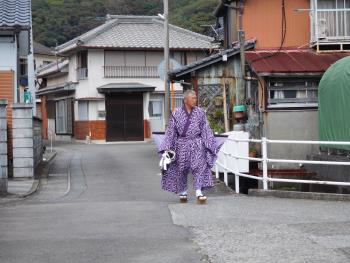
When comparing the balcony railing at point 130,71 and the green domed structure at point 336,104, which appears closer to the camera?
the green domed structure at point 336,104

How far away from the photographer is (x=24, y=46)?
71.9 ft

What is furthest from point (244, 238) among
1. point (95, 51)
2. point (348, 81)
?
point (95, 51)

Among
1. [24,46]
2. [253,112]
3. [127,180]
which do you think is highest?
[24,46]

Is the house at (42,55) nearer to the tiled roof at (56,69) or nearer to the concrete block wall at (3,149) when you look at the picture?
the tiled roof at (56,69)

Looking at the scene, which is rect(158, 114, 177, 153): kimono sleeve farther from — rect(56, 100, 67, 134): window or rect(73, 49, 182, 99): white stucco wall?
rect(56, 100, 67, 134): window

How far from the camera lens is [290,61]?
749 inches

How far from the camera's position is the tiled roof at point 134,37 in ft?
126

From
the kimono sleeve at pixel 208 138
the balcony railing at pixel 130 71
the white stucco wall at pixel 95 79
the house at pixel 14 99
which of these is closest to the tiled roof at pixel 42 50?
the white stucco wall at pixel 95 79

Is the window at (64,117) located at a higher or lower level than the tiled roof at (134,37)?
lower

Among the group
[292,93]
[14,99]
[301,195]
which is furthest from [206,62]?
[301,195]

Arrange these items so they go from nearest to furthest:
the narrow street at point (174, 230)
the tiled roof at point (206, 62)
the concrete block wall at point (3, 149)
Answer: the narrow street at point (174, 230) → the concrete block wall at point (3, 149) → the tiled roof at point (206, 62)

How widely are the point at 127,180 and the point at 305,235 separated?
9.82m

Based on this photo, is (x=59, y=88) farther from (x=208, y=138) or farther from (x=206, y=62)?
(x=208, y=138)

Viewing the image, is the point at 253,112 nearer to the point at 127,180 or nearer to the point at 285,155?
the point at 285,155
